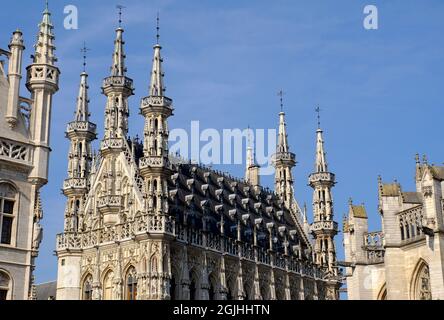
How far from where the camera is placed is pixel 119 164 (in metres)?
56.9

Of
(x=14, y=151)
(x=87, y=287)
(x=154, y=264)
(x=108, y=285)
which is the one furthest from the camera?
(x=87, y=287)

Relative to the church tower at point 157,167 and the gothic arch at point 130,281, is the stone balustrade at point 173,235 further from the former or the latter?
the gothic arch at point 130,281

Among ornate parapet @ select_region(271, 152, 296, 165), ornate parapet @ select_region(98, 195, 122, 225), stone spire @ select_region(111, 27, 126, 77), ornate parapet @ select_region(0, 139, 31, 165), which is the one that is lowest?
ornate parapet @ select_region(0, 139, 31, 165)

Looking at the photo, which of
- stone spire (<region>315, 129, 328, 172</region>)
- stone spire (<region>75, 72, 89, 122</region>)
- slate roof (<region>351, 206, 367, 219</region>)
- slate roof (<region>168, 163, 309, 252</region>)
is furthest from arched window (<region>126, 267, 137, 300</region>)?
stone spire (<region>315, 129, 328, 172</region>)

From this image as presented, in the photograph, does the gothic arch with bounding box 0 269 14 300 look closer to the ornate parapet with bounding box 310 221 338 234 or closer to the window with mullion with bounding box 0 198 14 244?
the window with mullion with bounding box 0 198 14 244

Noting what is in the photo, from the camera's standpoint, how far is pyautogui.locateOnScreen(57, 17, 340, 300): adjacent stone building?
51.6 meters

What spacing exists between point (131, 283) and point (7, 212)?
26495 millimetres

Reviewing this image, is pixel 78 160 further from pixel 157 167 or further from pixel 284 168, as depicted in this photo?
pixel 284 168

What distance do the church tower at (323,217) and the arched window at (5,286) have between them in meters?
46.1

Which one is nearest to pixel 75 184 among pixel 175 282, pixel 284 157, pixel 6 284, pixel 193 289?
pixel 175 282

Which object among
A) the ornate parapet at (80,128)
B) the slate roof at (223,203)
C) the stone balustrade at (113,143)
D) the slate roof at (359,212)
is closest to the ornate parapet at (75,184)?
the stone balustrade at (113,143)

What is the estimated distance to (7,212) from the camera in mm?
26781

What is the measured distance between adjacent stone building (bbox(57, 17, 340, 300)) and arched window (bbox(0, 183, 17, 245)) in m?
23.3
